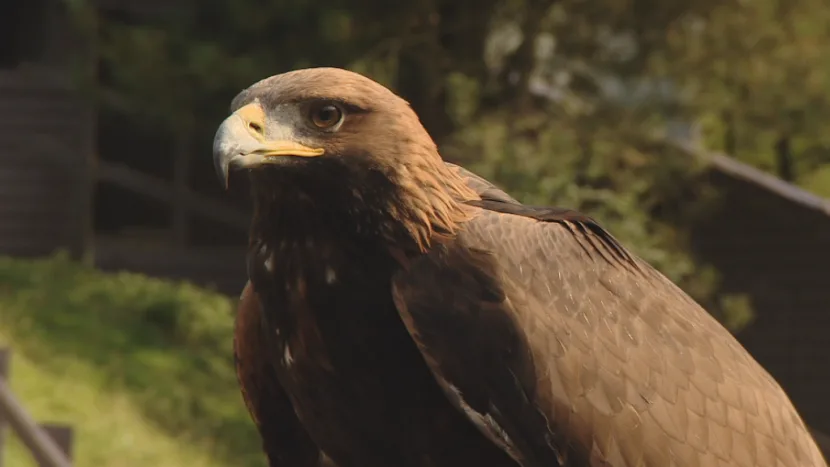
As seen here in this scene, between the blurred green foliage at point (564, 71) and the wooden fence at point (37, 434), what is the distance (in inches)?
159

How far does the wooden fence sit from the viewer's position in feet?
20.5

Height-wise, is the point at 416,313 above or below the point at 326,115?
below

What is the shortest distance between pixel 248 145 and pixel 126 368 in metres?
7.69

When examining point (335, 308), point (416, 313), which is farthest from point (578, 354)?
point (335, 308)

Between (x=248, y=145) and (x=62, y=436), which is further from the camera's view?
(x=62, y=436)

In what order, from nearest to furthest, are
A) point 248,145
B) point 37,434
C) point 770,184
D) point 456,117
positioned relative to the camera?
1. point 248,145
2. point 37,434
3. point 456,117
4. point 770,184

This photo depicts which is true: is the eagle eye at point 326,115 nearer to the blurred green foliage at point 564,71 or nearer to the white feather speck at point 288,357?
the white feather speck at point 288,357

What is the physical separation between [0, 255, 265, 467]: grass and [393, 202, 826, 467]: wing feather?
224 inches

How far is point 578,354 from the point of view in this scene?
319cm

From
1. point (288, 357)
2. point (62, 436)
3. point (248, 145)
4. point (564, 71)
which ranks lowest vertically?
point (62, 436)

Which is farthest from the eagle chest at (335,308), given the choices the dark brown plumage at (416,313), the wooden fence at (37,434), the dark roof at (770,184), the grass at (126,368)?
the dark roof at (770,184)

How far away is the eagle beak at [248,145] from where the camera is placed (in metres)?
2.99

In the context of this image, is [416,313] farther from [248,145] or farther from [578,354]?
[248,145]

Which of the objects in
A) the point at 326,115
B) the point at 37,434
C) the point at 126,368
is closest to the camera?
the point at 326,115
